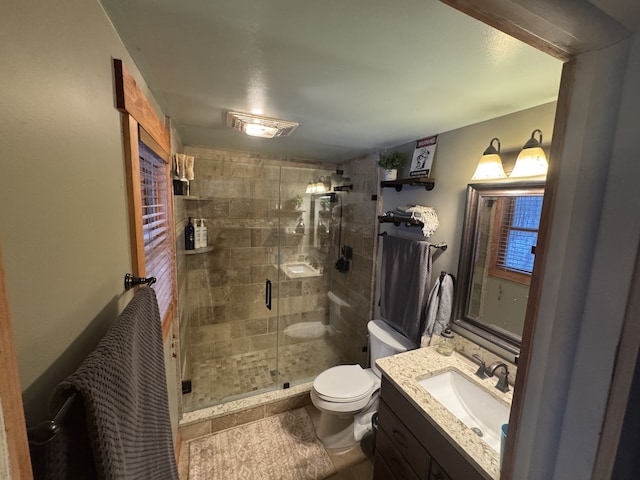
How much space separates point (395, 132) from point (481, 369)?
159cm

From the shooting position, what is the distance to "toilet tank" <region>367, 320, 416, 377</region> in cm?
191

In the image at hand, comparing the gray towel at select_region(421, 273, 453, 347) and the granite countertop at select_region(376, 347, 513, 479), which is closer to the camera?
the granite countertop at select_region(376, 347, 513, 479)

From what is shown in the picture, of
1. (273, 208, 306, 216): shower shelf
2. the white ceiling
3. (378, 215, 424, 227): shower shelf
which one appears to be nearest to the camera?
the white ceiling

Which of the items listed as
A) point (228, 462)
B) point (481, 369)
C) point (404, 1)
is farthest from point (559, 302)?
point (228, 462)

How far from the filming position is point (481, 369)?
140cm

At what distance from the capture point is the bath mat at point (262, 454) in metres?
1.72

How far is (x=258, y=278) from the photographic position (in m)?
2.95

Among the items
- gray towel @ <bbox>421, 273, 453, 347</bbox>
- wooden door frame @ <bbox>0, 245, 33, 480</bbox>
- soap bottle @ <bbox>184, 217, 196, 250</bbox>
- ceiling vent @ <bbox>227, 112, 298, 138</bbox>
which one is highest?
ceiling vent @ <bbox>227, 112, 298, 138</bbox>

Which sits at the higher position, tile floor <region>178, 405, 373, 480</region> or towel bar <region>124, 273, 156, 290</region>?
towel bar <region>124, 273, 156, 290</region>

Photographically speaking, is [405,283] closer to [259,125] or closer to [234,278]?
[259,125]

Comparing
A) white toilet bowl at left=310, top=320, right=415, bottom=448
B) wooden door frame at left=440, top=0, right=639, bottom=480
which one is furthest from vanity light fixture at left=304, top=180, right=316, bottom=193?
wooden door frame at left=440, top=0, right=639, bottom=480

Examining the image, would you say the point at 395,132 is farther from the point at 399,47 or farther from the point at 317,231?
the point at 317,231

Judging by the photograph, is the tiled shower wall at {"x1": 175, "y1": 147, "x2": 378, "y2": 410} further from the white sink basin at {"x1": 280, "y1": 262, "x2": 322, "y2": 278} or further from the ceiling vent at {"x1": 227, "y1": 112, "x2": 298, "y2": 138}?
the ceiling vent at {"x1": 227, "y1": 112, "x2": 298, "y2": 138}

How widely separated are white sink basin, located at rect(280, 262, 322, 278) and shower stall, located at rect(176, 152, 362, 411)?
1 cm
